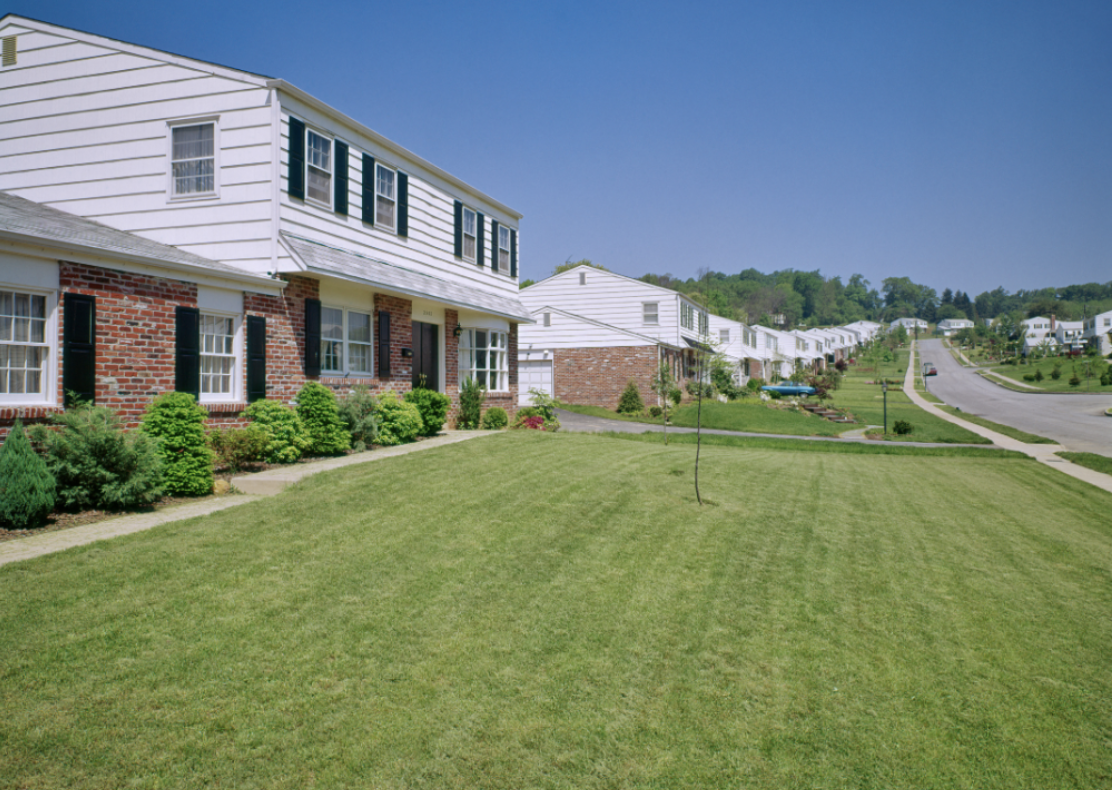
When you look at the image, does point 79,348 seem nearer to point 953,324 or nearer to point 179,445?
point 179,445

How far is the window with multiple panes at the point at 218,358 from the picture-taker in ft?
35.0

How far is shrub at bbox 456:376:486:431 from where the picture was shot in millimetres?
17172

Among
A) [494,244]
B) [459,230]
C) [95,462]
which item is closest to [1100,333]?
[494,244]

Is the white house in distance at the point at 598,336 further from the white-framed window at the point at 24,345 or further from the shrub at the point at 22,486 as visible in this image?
the shrub at the point at 22,486

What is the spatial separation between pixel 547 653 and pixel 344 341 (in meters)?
10.3

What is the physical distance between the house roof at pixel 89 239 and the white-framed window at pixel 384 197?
4.10 metres

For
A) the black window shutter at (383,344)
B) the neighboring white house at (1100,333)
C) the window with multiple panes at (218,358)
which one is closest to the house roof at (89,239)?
the window with multiple panes at (218,358)

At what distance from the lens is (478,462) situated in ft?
35.3

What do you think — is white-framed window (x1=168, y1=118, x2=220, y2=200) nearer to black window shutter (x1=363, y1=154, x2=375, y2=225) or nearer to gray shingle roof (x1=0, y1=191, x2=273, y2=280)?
gray shingle roof (x1=0, y1=191, x2=273, y2=280)

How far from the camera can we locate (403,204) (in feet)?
52.5

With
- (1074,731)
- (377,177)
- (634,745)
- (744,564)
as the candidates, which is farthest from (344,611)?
(377,177)

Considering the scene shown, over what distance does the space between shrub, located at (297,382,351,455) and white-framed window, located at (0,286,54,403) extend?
376cm

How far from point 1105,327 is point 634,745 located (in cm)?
11132

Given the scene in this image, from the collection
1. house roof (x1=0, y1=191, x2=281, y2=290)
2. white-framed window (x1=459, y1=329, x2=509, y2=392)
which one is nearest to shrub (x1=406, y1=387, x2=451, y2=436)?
white-framed window (x1=459, y1=329, x2=509, y2=392)
